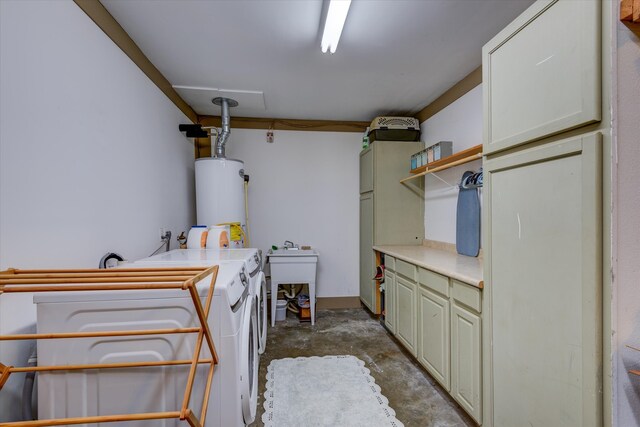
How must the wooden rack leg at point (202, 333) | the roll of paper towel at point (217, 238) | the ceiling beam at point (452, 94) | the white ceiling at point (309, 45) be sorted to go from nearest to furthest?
the wooden rack leg at point (202, 333), the white ceiling at point (309, 45), the roll of paper towel at point (217, 238), the ceiling beam at point (452, 94)

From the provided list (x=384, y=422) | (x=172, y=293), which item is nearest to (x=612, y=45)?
(x=172, y=293)

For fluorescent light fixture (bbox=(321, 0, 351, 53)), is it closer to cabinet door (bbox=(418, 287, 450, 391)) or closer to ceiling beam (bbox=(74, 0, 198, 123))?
Answer: ceiling beam (bbox=(74, 0, 198, 123))

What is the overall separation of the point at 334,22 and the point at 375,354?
103 inches

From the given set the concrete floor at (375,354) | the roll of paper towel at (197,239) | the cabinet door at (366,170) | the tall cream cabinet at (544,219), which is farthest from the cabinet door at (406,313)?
the roll of paper towel at (197,239)

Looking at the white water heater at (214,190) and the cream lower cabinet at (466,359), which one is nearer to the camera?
the cream lower cabinet at (466,359)

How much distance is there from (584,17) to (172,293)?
1696 mm

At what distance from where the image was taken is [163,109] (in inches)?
97.6

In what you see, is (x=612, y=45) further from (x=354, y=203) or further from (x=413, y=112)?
(x=354, y=203)

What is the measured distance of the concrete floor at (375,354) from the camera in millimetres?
1803

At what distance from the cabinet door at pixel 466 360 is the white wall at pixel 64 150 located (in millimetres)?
2055

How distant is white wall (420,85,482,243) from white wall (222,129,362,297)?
98cm

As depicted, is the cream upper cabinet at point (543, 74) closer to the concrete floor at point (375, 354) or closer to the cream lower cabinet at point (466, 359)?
the cream lower cabinet at point (466, 359)

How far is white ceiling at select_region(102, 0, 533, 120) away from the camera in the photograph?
1.68 metres

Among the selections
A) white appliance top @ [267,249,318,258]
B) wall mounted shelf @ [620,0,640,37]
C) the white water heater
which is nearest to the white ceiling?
the white water heater
